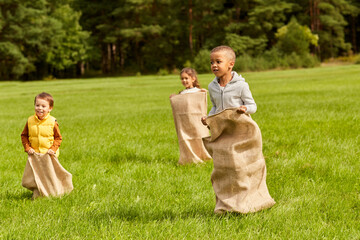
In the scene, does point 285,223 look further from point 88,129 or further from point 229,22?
point 229,22

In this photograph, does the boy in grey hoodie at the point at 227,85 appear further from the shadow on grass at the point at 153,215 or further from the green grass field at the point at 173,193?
the green grass field at the point at 173,193

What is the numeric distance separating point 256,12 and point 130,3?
67.6ft

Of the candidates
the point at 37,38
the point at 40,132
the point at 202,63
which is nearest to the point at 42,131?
the point at 40,132

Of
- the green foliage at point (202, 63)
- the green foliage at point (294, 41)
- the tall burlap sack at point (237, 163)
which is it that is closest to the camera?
the tall burlap sack at point (237, 163)

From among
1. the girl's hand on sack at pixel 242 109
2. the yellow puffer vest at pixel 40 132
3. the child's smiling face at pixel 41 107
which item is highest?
the child's smiling face at pixel 41 107

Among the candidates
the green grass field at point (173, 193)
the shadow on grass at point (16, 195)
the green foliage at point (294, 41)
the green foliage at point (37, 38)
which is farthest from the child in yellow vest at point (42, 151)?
the green foliage at point (37, 38)

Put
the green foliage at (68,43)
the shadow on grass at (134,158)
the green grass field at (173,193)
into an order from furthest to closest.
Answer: the green foliage at (68,43) → the shadow on grass at (134,158) → the green grass field at (173,193)

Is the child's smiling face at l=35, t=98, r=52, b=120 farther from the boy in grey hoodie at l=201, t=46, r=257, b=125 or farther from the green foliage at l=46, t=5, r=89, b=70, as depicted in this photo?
the green foliage at l=46, t=5, r=89, b=70

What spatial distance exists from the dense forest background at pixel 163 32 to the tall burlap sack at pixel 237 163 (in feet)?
164

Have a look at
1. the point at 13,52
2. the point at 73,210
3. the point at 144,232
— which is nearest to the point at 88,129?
the point at 73,210

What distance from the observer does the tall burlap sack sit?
159 inches

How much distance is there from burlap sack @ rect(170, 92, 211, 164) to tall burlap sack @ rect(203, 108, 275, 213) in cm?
274

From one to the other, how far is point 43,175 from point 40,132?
1.73 feet

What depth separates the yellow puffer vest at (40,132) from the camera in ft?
16.4
